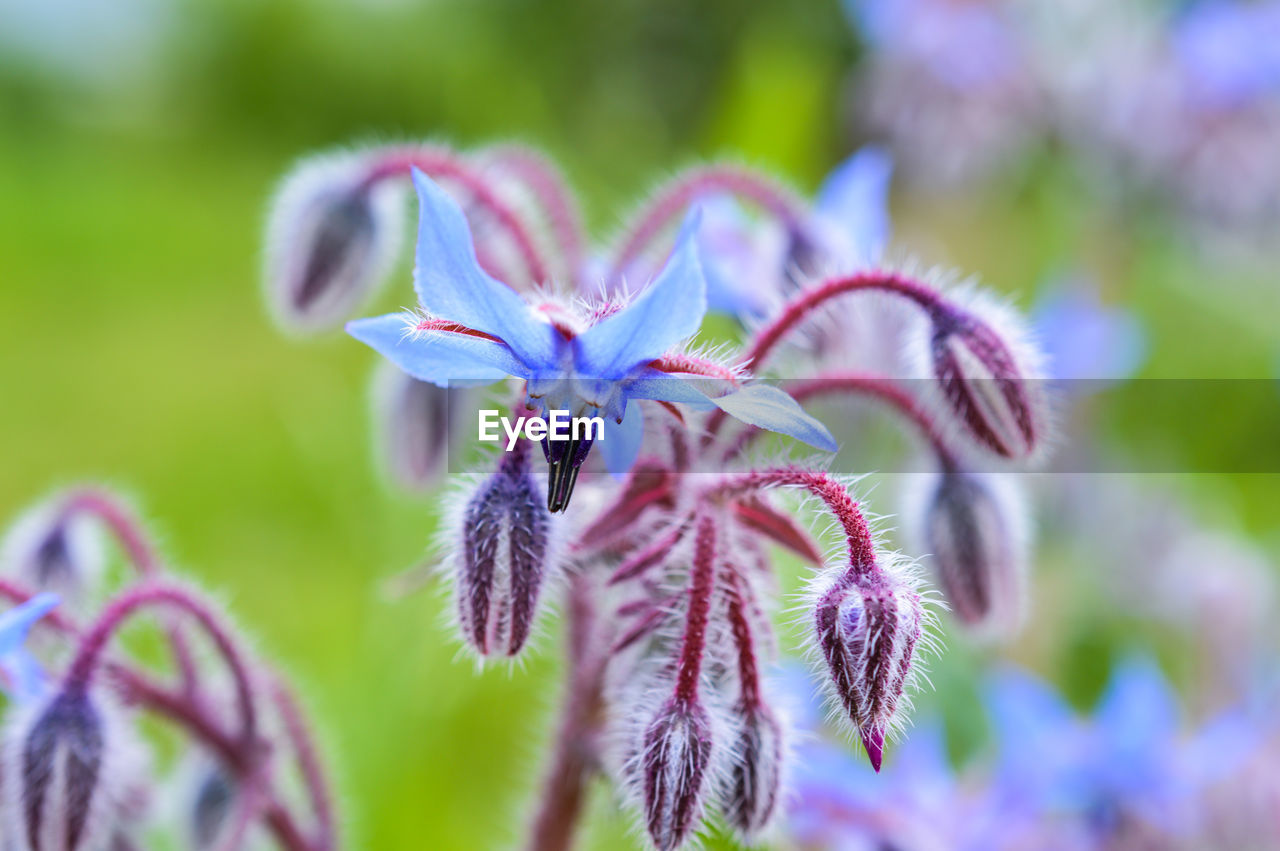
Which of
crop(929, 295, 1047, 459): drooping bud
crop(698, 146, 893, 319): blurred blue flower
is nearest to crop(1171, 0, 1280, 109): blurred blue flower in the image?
crop(698, 146, 893, 319): blurred blue flower

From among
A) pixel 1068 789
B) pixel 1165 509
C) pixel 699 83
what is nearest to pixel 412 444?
pixel 1068 789

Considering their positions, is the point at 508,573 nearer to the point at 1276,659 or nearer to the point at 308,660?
the point at 1276,659

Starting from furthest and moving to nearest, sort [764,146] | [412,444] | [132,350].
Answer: [132,350] < [764,146] < [412,444]

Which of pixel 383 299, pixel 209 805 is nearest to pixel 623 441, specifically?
pixel 209 805

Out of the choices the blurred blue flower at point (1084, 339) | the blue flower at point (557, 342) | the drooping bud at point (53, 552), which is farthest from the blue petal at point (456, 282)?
the blurred blue flower at point (1084, 339)

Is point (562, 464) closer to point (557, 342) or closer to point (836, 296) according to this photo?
point (557, 342)

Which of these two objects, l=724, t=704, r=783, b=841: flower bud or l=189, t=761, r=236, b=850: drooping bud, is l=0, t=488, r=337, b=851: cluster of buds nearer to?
l=189, t=761, r=236, b=850: drooping bud
